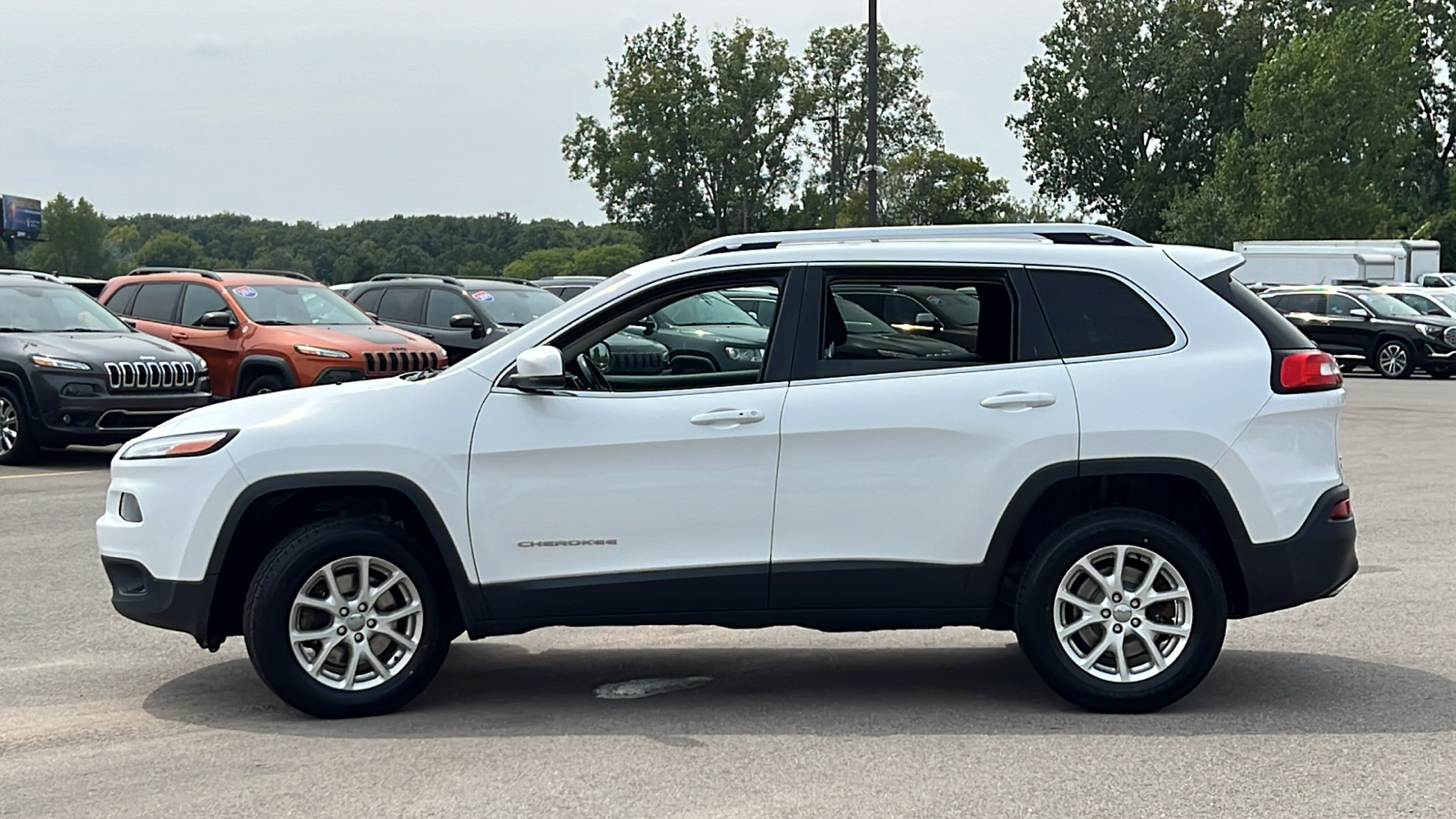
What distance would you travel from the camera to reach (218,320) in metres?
16.5

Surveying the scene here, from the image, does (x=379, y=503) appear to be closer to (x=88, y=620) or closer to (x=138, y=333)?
(x=88, y=620)

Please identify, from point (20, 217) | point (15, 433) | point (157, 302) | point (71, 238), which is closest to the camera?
point (15, 433)

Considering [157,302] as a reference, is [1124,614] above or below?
below

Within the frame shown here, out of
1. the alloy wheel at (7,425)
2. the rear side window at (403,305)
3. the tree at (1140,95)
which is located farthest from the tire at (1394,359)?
the tree at (1140,95)

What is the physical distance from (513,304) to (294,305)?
3853 mm

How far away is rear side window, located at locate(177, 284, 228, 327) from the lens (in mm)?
17484

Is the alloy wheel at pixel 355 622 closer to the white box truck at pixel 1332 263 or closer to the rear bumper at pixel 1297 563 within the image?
the rear bumper at pixel 1297 563

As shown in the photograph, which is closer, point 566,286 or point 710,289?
point 710,289

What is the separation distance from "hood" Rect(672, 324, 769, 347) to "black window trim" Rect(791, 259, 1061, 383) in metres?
0.19

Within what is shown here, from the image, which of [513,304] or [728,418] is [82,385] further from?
[728,418]

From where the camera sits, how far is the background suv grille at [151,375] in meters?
14.5

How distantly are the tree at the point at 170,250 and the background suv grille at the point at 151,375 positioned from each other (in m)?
32.6

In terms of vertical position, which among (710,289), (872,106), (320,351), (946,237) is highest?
(872,106)

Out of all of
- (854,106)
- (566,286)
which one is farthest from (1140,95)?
(566,286)
